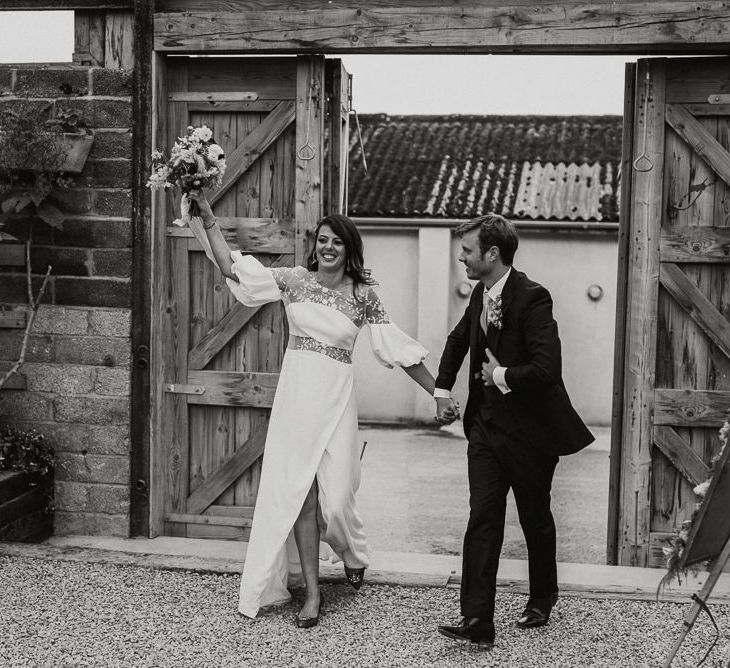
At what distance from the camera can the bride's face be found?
4918 millimetres

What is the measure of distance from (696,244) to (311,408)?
7.94 ft

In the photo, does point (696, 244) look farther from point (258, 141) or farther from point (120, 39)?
point (120, 39)

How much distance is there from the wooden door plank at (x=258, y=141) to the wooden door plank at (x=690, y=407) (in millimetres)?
2592

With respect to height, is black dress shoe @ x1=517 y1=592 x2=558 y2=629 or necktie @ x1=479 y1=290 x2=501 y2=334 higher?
necktie @ x1=479 y1=290 x2=501 y2=334

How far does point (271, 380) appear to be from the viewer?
20.2 ft

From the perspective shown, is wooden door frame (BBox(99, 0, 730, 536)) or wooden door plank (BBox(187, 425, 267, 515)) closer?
wooden door frame (BBox(99, 0, 730, 536))

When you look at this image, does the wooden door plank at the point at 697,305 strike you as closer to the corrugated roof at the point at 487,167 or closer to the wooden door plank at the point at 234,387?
the wooden door plank at the point at 234,387

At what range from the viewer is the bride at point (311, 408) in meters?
4.90

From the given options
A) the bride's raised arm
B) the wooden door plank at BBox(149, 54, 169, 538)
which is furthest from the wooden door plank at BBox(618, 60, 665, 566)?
the wooden door plank at BBox(149, 54, 169, 538)

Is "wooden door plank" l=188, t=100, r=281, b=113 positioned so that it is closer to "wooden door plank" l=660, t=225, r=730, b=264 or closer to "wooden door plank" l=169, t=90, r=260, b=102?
"wooden door plank" l=169, t=90, r=260, b=102

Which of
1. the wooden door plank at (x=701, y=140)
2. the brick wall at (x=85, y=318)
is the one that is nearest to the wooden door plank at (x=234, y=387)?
the brick wall at (x=85, y=318)

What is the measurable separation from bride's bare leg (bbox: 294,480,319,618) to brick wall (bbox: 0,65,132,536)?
5.38 ft

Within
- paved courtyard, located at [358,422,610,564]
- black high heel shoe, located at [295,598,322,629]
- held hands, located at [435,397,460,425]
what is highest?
held hands, located at [435,397,460,425]

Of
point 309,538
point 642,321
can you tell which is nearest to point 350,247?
point 309,538
